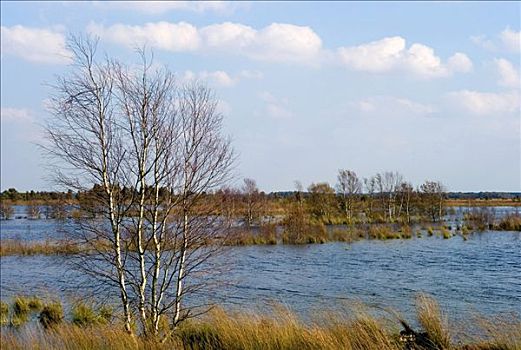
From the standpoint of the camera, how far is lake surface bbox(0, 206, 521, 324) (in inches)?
656

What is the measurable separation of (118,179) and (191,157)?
4.02 ft

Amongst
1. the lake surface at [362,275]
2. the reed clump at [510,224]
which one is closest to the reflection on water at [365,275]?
the lake surface at [362,275]

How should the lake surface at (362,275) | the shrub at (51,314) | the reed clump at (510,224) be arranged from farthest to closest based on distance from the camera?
the reed clump at (510,224), the lake surface at (362,275), the shrub at (51,314)

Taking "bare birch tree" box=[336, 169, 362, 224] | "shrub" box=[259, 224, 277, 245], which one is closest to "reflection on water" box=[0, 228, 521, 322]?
"shrub" box=[259, 224, 277, 245]

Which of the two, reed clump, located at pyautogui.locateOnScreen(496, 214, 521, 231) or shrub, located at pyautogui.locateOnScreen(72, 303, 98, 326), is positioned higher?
A: reed clump, located at pyautogui.locateOnScreen(496, 214, 521, 231)

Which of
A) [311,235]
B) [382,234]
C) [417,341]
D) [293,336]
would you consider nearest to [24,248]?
[311,235]

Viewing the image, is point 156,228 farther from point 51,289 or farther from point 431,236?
point 431,236

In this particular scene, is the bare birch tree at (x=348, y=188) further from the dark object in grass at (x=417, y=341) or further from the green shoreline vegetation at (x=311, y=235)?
the dark object in grass at (x=417, y=341)

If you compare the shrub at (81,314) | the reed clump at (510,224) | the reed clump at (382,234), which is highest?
the reed clump at (510,224)

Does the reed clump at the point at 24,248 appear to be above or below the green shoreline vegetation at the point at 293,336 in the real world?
below

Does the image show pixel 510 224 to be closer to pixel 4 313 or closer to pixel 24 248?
pixel 24 248

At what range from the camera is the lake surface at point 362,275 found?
1667cm

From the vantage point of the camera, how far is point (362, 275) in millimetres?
23000

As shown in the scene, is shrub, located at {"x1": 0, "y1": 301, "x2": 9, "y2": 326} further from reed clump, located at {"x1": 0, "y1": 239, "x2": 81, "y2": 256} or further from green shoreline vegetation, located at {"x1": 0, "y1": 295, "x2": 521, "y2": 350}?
reed clump, located at {"x1": 0, "y1": 239, "x2": 81, "y2": 256}
